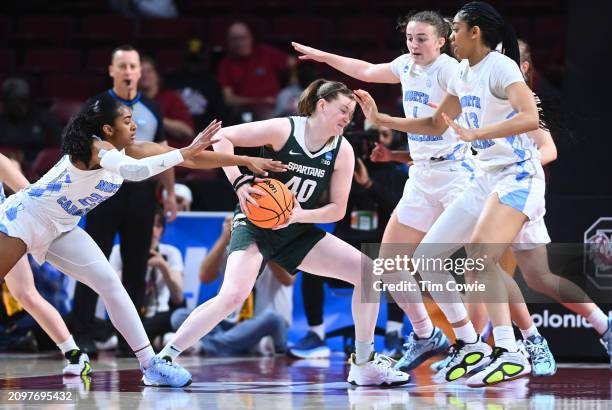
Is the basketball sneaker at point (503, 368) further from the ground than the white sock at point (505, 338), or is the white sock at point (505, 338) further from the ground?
the white sock at point (505, 338)

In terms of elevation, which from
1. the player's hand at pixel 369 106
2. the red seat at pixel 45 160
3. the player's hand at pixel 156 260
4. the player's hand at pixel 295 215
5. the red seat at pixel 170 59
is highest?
the red seat at pixel 170 59

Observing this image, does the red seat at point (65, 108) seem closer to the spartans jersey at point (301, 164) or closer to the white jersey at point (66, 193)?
the white jersey at point (66, 193)

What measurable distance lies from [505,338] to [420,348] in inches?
40.4

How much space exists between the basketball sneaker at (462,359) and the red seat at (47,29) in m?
9.22

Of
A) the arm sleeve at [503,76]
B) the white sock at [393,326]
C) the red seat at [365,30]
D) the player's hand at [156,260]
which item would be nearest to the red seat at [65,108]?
the red seat at [365,30]

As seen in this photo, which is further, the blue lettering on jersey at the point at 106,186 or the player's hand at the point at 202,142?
the blue lettering on jersey at the point at 106,186

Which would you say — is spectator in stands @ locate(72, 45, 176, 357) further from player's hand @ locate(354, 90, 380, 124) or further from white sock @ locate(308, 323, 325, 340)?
player's hand @ locate(354, 90, 380, 124)

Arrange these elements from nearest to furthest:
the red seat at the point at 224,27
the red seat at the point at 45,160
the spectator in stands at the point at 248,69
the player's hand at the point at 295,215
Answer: the player's hand at the point at 295,215, the red seat at the point at 45,160, the spectator in stands at the point at 248,69, the red seat at the point at 224,27

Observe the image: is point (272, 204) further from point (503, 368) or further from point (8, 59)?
point (8, 59)

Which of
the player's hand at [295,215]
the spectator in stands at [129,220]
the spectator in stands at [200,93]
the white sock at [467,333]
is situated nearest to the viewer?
the player's hand at [295,215]

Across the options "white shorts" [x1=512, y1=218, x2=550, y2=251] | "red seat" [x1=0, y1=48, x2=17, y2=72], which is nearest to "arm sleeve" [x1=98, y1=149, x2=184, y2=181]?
"white shorts" [x1=512, y1=218, x2=550, y2=251]

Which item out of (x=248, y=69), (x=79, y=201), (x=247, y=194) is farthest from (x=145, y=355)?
(x=248, y=69)

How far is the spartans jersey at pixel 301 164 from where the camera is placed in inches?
262

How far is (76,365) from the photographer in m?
7.34
